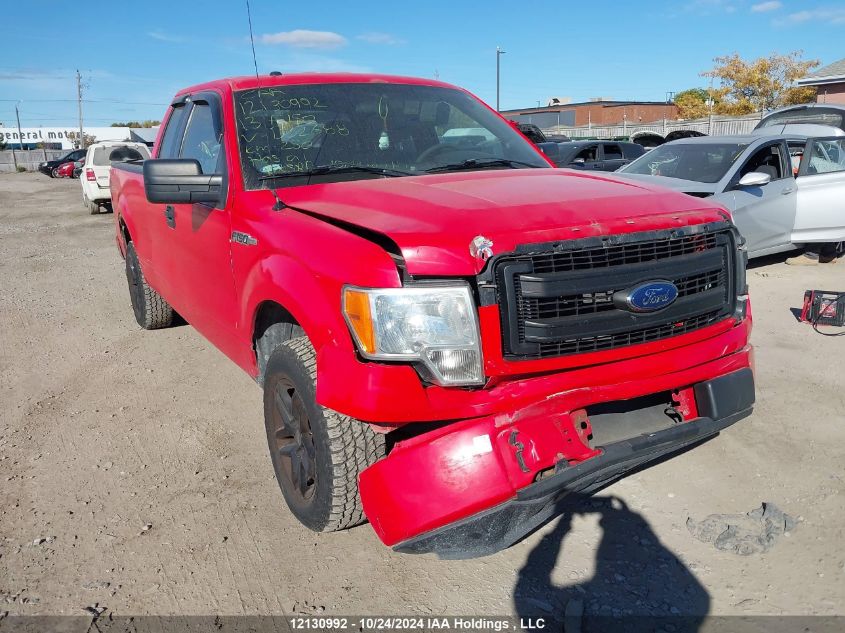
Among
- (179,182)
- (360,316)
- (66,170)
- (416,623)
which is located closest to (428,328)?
(360,316)

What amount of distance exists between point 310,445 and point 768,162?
756 centimetres

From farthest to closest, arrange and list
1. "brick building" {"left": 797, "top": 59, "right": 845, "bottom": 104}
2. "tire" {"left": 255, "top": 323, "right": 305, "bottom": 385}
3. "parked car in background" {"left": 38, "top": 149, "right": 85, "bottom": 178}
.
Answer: "parked car in background" {"left": 38, "top": 149, "right": 85, "bottom": 178} → "brick building" {"left": 797, "top": 59, "right": 845, "bottom": 104} → "tire" {"left": 255, "top": 323, "right": 305, "bottom": 385}

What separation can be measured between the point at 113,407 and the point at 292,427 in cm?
218

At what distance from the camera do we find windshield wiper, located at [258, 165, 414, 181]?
132 inches

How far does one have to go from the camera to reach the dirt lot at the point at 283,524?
264 cm

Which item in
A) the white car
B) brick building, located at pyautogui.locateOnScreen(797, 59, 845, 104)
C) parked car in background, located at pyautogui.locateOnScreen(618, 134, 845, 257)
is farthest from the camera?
brick building, located at pyautogui.locateOnScreen(797, 59, 845, 104)

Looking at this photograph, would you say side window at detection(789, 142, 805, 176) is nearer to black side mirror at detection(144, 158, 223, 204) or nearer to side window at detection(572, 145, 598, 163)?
side window at detection(572, 145, 598, 163)

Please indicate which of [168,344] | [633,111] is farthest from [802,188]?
[633,111]

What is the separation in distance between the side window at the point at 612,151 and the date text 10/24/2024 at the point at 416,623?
1339cm

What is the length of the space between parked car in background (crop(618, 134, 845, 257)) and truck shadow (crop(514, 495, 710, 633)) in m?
5.51

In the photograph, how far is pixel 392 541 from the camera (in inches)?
93.1

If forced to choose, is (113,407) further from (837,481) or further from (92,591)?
(837,481)

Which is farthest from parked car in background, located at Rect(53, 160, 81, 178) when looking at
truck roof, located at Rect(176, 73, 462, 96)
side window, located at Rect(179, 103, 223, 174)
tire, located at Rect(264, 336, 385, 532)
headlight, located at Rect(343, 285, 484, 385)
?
headlight, located at Rect(343, 285, 484, 385)

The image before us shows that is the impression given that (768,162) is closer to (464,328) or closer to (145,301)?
(145,301)
